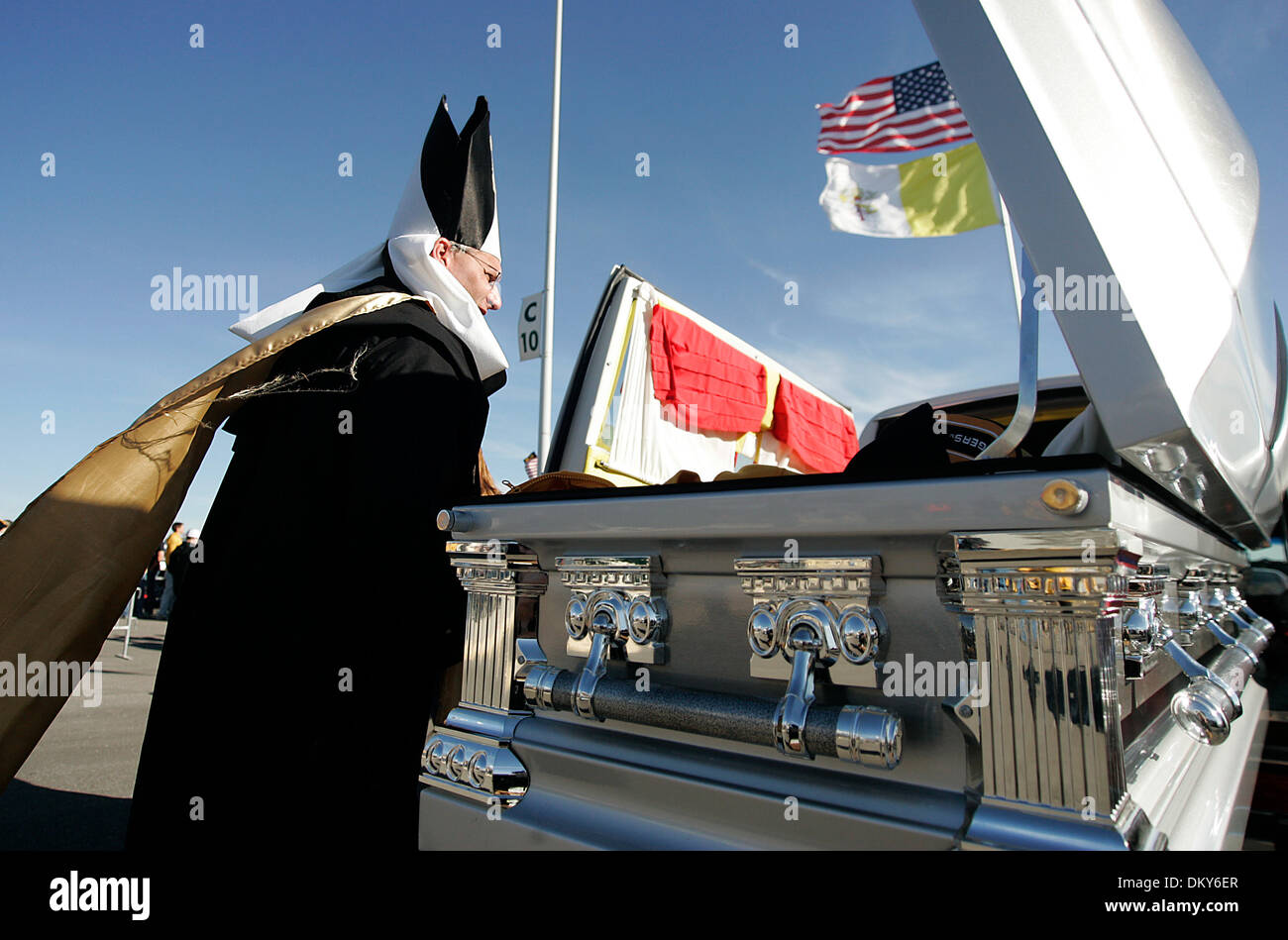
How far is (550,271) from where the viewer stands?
720cm

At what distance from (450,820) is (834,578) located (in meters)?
0.72

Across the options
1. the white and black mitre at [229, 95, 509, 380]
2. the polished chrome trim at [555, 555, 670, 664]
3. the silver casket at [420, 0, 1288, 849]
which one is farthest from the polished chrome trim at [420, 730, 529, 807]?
the white and black mitre at [229, 95, 509, 380]

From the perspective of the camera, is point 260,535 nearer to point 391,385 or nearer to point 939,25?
point 391,385

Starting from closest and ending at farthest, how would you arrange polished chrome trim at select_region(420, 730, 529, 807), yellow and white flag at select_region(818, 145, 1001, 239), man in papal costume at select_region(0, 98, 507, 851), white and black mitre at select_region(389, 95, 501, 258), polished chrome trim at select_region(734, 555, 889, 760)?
1. polished chrome trim at select_region(734, 555, 889, 760)
2. polished chrome trim at select_region(420, 730, 529, 807)
3. man in papal costume at select_region(0, 98, 507, 851)
4. white and black mitre at select_region(389, 95, 501, 258)
5. yellow and white flag at select_region(818, 145, 1001, 239)

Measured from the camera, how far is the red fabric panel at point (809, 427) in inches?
184

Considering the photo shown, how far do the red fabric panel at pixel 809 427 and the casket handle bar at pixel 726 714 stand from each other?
3.36 metres

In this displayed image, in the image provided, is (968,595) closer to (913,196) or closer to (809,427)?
(809,427)

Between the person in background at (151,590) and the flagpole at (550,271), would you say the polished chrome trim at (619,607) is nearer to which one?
the flagpole at (550,271)

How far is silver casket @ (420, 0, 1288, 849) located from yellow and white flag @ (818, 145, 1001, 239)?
4633 mm

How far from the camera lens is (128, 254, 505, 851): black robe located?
4.45ft

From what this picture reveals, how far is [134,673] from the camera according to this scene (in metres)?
7.23

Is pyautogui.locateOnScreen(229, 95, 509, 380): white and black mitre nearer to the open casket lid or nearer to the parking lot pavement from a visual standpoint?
the open casket lid

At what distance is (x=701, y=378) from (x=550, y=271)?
4044 mm
